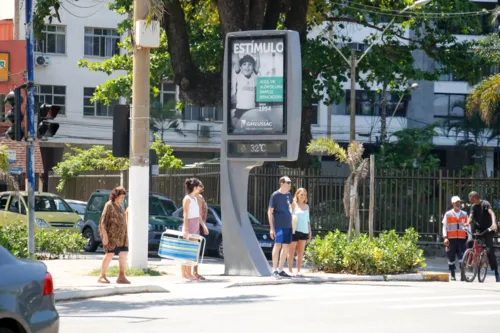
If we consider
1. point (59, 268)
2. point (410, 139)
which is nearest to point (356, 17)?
point (410, 139)

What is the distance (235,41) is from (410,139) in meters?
22.0

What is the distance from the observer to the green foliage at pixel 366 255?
2028cm

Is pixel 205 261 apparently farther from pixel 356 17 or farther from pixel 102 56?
pixel 102 56

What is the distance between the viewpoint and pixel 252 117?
19062 mm

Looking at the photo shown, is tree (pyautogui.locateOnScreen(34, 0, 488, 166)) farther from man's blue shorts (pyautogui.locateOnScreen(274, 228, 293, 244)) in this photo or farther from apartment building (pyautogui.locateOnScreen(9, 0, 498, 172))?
apartment building (pyautogui.locateOnScreen(9, 0, 498, 172))

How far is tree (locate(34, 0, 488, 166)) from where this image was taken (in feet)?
101

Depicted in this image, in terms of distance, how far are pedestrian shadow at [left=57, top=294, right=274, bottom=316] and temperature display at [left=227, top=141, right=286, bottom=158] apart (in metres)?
3.51

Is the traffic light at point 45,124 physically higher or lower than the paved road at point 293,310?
higher

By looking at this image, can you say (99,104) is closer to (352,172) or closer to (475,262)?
(352,172)

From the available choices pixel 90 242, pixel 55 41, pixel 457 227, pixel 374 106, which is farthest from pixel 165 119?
pixel 457 227

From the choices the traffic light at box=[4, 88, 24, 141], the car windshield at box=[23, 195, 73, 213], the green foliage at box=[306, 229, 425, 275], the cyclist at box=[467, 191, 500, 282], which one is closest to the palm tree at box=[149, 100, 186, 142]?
the car windshield at box=[23, 195, 73, 213]

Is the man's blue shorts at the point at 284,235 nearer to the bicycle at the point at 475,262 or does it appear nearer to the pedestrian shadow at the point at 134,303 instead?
the pedestrian shadow at the point at 134,303

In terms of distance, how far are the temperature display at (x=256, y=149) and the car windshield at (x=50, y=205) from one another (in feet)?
38.6

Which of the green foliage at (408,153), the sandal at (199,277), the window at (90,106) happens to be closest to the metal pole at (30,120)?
the sandal at (199,277)
